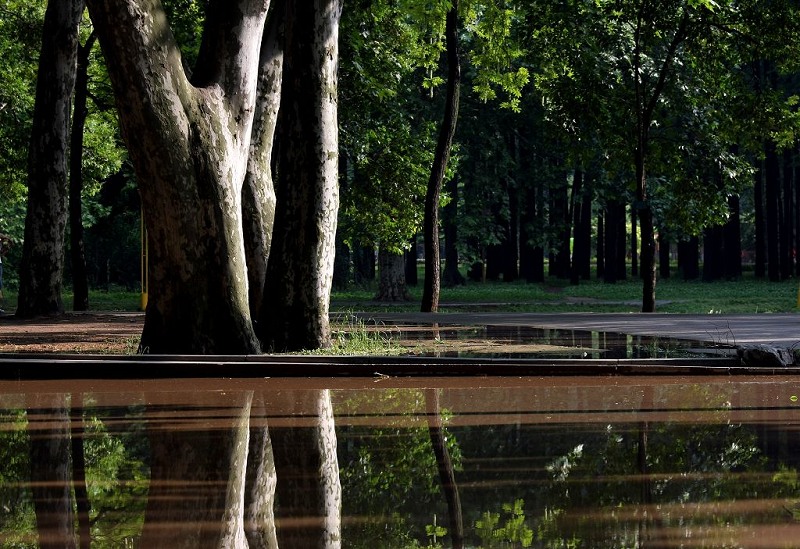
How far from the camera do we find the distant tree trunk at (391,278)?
36281 mm

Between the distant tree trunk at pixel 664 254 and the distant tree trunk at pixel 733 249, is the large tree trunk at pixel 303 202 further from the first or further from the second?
the distant tree trunk at pixel 664 254

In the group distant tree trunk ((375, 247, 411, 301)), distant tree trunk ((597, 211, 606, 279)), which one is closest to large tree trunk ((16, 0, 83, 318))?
distant tree trunk ((375, 247, 411, 301))

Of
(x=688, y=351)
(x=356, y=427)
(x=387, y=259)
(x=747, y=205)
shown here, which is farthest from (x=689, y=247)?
(x=356, y=427)

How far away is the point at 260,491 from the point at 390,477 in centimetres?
87

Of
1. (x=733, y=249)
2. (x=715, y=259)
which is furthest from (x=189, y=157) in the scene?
(x=733, y=249)

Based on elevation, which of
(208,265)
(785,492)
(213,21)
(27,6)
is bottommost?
(785,492)

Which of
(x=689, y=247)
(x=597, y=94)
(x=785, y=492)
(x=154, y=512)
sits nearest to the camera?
(x=154, y=512)

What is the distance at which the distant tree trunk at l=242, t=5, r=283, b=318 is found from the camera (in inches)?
677

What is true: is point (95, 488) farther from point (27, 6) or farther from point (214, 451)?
point (27, 6)

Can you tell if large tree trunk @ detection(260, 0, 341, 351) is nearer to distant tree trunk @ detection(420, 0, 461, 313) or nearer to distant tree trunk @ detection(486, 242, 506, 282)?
distant tree trunk @ detection(420, 0, 461, 313)

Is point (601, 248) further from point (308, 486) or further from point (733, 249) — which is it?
point (308, 486)

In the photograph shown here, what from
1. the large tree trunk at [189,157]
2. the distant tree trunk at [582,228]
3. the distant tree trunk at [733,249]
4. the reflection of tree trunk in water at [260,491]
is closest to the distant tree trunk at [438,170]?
the large tree trunk at [189,157]

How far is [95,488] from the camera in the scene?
6824mm

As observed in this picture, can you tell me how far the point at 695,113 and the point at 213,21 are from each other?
2094 centimetres
